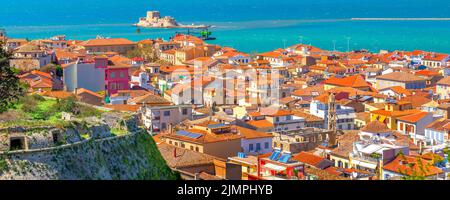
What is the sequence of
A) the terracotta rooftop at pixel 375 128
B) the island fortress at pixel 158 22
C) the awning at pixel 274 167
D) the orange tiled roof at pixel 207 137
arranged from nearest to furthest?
the awning at pixel 274 167 < the orange tiled roof at pixel 207 137 < the terracotta rooftop at pixel 375 128 < the island fortress at pixel 158 22

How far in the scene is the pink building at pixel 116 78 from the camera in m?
34.0

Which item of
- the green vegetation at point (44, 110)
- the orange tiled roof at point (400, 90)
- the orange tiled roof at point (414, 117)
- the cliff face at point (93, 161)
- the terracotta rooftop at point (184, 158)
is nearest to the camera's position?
the cliff face at point (93, 161)

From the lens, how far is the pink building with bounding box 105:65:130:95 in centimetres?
3403

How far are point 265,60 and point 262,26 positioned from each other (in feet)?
201

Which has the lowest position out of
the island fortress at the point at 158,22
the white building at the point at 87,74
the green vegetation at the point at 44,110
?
the white building at the point at 87,74

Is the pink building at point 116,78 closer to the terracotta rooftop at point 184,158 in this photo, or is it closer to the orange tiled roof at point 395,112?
the orange tiled roof at point 395,112

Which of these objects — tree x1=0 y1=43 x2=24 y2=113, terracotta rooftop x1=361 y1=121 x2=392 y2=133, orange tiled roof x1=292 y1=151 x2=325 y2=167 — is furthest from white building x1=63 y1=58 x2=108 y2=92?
tree x1=0 y1=43 x2=24 y2=113

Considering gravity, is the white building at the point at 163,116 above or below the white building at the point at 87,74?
below

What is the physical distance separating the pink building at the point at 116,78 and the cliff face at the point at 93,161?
21.9 meters

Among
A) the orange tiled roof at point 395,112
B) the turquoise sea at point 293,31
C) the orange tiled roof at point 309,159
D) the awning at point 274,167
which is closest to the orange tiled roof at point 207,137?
the orange tiled roof at point 309,159

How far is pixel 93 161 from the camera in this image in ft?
34.4
